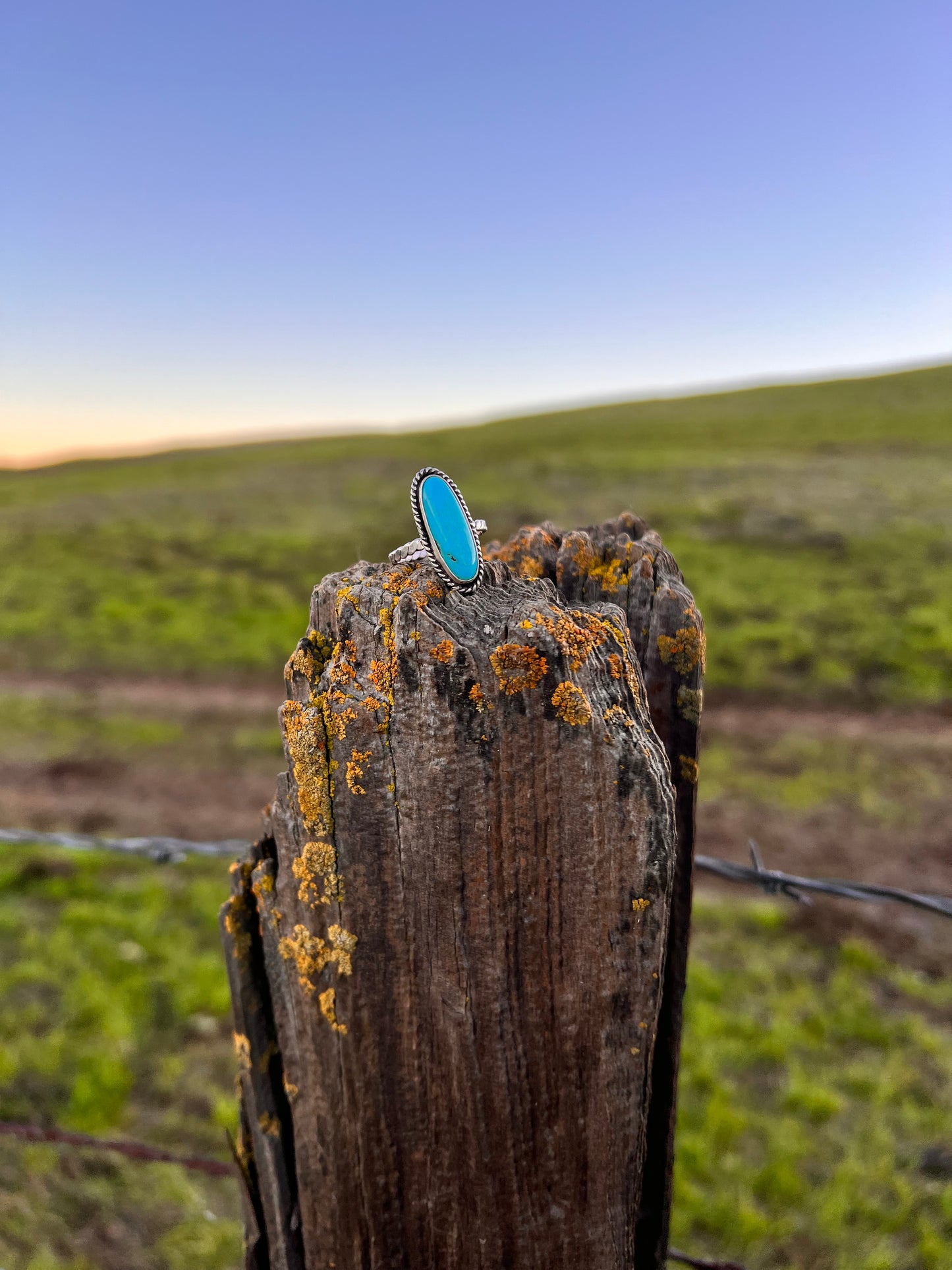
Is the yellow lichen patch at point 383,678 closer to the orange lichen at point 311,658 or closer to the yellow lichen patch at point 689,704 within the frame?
the orange lichen at point 311,658

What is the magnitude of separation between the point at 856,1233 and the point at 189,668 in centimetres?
1704

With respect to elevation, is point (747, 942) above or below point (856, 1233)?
below

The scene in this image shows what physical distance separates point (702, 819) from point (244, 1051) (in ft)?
31.9

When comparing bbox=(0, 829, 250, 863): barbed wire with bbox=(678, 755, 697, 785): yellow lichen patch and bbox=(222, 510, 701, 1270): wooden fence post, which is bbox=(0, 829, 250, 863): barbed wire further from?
bbox=(678, 755, 697, 785): yellow lichen patch

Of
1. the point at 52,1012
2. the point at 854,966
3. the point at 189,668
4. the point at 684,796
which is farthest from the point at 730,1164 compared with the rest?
the point at 189,668

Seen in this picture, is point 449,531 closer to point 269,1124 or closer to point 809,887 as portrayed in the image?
point 269,1124

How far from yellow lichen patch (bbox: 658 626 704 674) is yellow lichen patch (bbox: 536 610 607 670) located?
1.06 ft

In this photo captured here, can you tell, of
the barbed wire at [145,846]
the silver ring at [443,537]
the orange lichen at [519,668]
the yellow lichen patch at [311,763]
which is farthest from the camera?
the barbed wire at [145,846]

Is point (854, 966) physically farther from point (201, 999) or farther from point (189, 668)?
point (189, 668)

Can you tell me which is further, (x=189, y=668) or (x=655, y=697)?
(x=189, y=668)

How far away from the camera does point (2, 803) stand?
11320 millimetres

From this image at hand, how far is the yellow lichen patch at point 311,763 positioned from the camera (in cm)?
155

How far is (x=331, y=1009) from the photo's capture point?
1.67 metres

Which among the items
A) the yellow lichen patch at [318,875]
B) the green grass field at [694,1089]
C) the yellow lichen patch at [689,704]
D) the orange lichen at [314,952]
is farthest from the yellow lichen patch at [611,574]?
the green grass field at [694,1089]
